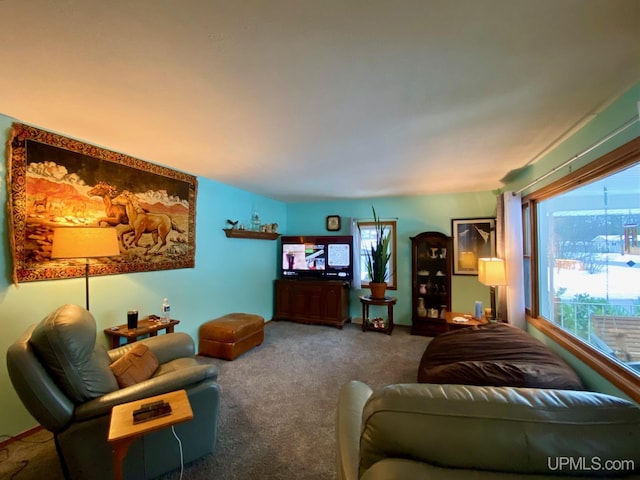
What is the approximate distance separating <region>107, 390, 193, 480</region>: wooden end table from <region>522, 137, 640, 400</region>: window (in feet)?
8.07

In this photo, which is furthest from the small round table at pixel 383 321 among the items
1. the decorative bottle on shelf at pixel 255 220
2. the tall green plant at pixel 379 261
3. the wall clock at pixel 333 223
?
the decorative bottle on shelf at pixel 255 220

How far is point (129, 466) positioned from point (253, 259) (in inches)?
131

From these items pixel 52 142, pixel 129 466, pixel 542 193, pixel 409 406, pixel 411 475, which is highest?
pixel 52 142

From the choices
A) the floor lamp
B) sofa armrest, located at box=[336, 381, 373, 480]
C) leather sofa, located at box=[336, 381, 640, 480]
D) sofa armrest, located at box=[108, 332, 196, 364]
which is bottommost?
sofa armrest, located at box=[108, 332, 196, 364]

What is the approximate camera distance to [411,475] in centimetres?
67

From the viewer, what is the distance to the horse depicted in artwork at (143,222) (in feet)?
9.15

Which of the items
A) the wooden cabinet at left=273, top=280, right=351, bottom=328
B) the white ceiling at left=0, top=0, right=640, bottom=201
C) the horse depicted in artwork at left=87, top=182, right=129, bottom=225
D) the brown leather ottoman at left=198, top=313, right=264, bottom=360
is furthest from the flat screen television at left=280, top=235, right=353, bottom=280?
the horse depicted in artwork at left=87, top=182, right=129, bottom=225

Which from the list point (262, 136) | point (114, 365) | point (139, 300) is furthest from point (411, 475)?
point (139, 300)

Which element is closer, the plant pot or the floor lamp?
the floor lamp

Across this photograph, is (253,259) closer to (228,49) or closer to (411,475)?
(228,49)

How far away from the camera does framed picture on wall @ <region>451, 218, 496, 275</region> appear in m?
4.43

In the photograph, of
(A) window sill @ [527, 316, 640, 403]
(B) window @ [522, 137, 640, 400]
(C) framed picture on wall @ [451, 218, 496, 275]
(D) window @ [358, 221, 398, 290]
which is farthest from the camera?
(D) window @ [358, 221, 398, 290]

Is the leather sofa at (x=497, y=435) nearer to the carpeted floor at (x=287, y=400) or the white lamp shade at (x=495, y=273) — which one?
the carpeted floor at (x=287, y=400)

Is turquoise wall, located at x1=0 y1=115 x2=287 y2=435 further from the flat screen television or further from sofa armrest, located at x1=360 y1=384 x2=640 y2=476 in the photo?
sofa armrest, located at x1=360 y1=384 x2=640 y2=476
